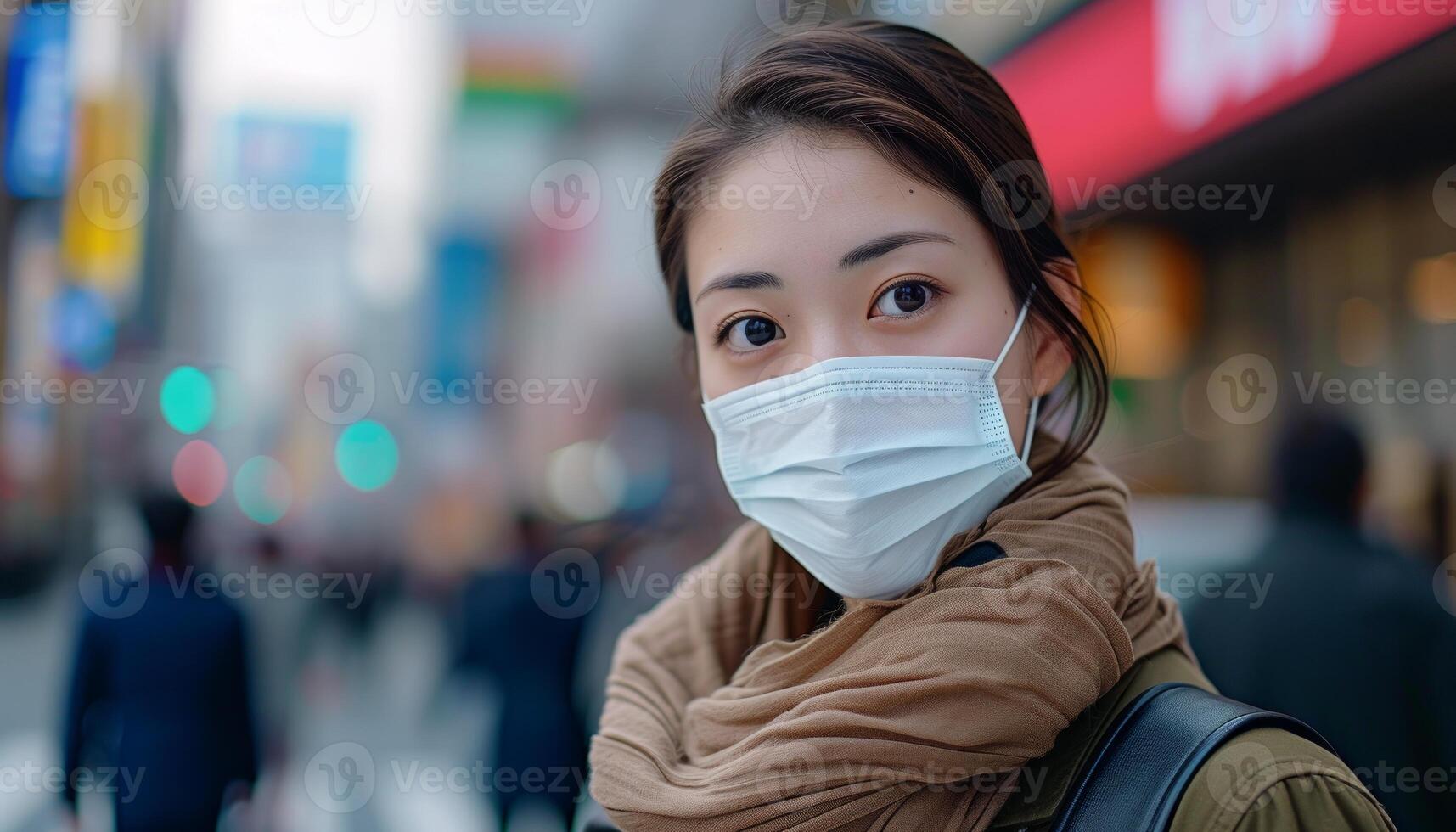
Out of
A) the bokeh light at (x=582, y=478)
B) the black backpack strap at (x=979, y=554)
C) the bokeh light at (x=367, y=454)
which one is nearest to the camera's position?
the black backpack strap at (x=979, y=554)

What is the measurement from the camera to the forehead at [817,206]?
1214 millimetres

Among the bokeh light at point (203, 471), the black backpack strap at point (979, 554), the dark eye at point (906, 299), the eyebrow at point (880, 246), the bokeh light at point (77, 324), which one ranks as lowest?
the bokeh light at point (203, 471)

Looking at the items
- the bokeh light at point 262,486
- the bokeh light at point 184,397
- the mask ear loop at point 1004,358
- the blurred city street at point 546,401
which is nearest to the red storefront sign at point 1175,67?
the blurred city street at point 546,401

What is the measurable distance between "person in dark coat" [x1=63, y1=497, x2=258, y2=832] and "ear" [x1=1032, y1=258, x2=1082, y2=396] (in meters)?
3.56

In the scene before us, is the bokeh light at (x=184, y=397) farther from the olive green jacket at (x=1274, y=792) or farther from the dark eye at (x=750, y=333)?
the olive green jacket at (x=1274, y=792)

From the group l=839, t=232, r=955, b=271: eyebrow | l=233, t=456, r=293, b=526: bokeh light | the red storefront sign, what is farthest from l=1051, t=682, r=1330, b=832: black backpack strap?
l=233, t=456, r=293, b=526: bokeh light

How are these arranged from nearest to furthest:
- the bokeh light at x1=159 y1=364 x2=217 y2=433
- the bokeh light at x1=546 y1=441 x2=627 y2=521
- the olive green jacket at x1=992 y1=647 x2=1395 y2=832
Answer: the olive green jacket at x1=992 y1=647 x2=1395 y2=832 < the bokeh light at x1=159 y1=364 x2=217 y2=433 < the bokeh light at x1=546 y1=441 x2=627 y2=521

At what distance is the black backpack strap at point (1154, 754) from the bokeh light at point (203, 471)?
13689 mm

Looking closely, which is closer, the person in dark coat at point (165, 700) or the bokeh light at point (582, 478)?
the person in dark coat at point (165, 700)

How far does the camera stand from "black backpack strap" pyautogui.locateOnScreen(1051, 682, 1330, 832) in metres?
0.97

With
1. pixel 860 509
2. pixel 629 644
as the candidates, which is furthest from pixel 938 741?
pixel 629 644

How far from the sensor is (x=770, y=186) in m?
1.28

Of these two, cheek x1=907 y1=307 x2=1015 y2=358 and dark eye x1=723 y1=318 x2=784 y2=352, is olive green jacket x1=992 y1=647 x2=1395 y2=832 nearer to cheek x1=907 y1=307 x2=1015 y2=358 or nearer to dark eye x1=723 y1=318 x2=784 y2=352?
cheek x1=907 y1=307 x2=1015 y2=358

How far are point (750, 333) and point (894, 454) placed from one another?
0.25m
